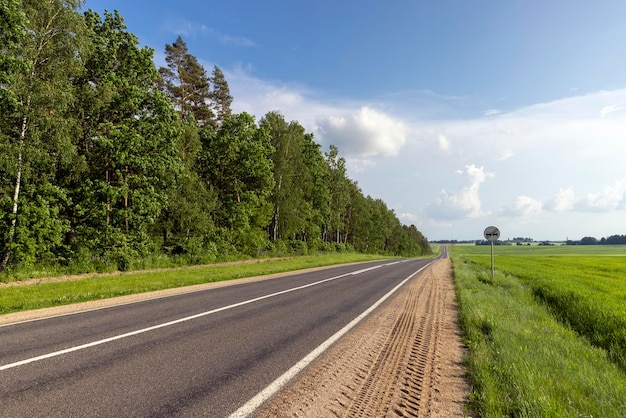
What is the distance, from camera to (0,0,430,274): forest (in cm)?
1527

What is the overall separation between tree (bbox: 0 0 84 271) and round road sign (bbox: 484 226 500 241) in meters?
21.9

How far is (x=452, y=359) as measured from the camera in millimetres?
5605

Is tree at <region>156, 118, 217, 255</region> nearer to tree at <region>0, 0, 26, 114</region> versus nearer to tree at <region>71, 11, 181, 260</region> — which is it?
tree at <region>71, 11, 181, 260</region>

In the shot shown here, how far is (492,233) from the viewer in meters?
16.9

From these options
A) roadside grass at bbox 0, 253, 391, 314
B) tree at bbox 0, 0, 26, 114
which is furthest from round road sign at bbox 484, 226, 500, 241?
tree at bbox 0, 0, 26, 114

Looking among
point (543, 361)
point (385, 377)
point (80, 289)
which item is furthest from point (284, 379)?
point (80, 289)

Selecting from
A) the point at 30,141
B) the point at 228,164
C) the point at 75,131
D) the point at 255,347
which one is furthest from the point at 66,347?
the point at 228,164

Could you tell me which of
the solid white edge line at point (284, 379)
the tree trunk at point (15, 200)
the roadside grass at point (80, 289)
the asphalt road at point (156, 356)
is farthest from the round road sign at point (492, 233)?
the tree trunk at point (15, 200)

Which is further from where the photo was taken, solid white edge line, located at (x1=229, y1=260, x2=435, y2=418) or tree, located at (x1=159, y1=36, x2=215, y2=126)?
tree, located at (x1=159, y1=36, x2=215, y2=126)

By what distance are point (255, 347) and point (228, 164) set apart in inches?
1153

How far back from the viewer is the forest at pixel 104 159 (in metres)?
15.3

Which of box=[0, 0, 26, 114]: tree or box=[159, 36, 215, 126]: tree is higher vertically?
box=[159, 36, 215, 126]: tree

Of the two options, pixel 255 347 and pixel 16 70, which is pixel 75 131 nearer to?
pixel 16 70

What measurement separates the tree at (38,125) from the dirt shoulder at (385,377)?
1688 cm
